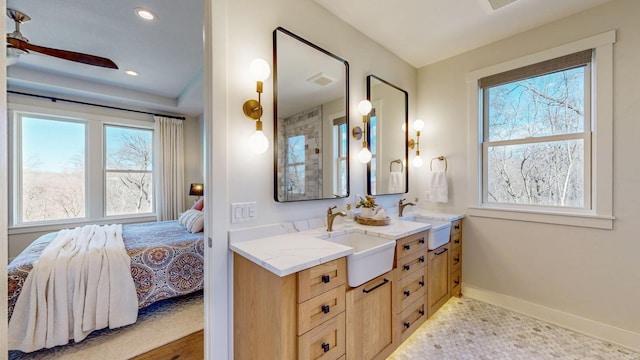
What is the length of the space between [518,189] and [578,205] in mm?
424

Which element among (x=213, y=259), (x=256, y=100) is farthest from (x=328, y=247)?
(x=256, y=100)

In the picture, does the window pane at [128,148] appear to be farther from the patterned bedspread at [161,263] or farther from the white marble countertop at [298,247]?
the white marble countertop at [298,247]

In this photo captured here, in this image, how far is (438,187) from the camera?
107 inches

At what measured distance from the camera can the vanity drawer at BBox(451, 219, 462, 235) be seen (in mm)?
2460

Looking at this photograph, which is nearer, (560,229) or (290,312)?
(290,312)

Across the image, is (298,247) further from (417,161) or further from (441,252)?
(417,161)

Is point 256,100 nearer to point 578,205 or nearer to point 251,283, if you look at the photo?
point 251,283

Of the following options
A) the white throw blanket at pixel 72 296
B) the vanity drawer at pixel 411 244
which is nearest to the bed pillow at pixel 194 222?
the white throw blanket at pixel 72 296

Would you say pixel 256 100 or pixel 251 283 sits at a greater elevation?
pixel 256 100

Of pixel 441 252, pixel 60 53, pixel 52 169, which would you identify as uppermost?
pixel 60 53

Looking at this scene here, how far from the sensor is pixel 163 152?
4.52m

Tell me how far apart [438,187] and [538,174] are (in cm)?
85

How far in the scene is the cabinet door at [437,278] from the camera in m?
2.10

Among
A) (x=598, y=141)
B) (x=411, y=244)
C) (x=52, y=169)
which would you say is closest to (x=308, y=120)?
(x=411, y=244)
